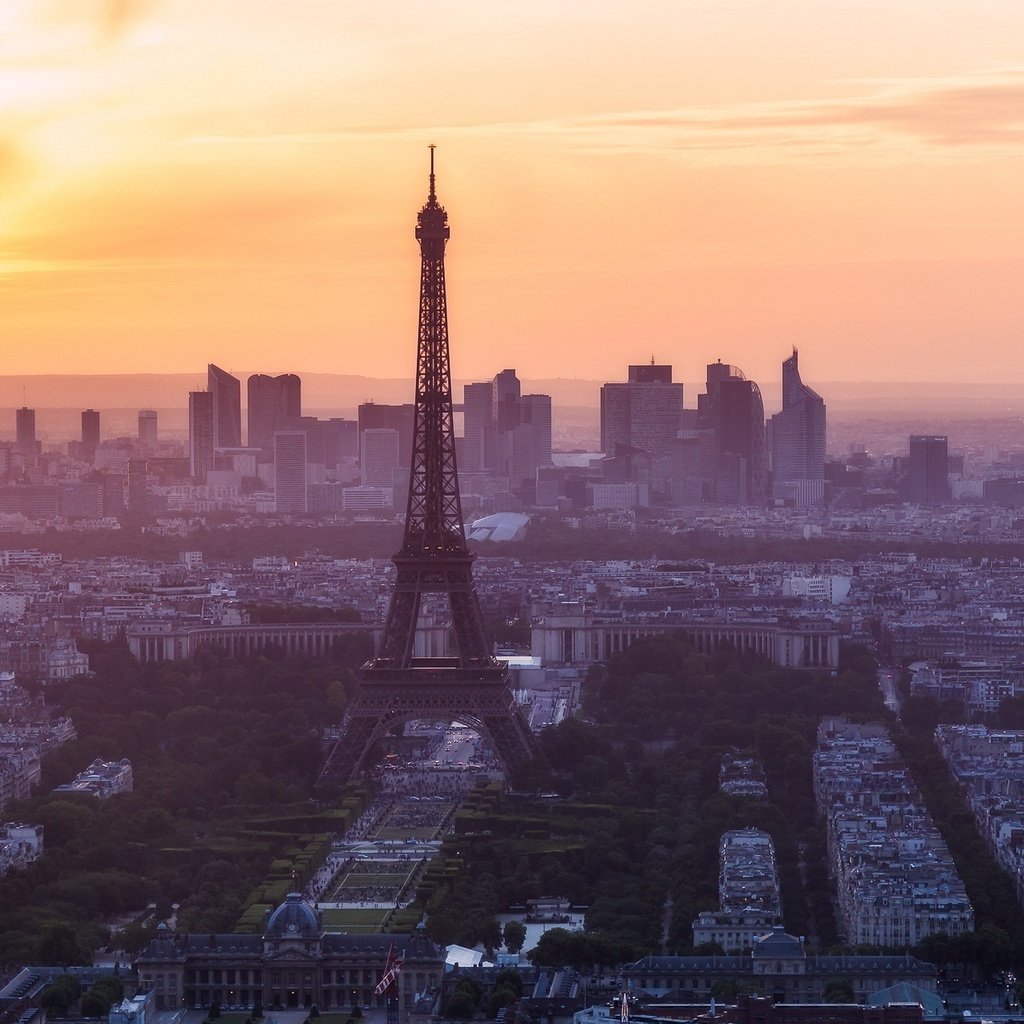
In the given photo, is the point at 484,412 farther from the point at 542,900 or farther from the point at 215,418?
the point at 542,900

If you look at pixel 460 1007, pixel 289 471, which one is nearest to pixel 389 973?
pixel 460 1007

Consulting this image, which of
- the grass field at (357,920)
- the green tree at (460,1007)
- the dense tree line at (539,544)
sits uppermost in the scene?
the dense tree line at (539,544)

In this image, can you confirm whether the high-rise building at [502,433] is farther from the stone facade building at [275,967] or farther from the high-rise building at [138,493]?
the stone facade building at [275,967]

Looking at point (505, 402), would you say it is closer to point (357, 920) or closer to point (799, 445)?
point (799, 445)

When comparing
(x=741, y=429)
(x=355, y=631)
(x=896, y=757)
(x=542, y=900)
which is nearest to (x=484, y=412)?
(x=741, y=429)

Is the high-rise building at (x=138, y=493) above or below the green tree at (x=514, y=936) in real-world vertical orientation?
above

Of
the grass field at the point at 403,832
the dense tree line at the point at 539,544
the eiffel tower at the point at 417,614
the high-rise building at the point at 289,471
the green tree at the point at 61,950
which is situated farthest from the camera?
the high-rise building at the point at 289,471

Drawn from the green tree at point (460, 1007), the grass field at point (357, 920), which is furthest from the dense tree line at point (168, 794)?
the green tree at point (460, 1007)
